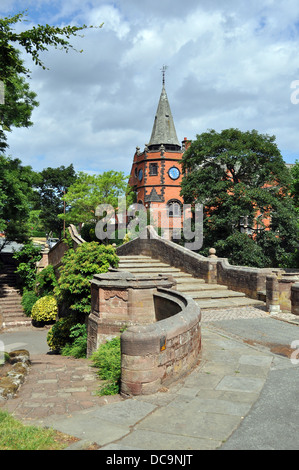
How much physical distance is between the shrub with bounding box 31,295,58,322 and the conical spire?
3171cm

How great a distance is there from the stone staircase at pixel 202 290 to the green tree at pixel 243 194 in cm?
440

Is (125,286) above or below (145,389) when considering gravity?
above

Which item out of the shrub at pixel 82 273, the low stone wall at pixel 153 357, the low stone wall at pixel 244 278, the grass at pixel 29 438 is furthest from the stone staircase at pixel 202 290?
the grass at pixel 29 438

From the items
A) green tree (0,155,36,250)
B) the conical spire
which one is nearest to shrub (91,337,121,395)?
green tree (0,155,36,250)

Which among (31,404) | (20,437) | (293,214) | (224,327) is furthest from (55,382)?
(293,214)

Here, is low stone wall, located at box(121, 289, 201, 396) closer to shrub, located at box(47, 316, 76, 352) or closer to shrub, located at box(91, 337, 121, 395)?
shrub, located at box(91, 337, 121, 395)

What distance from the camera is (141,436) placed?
3.50 m

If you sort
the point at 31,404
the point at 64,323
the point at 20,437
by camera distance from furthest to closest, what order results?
1. the point at 64,323
2. the point at 31,404
3. the point at 20,437

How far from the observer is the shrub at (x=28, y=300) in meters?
22.2

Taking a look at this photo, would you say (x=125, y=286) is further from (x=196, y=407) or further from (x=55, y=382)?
(x=196, y=407)

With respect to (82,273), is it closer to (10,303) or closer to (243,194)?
(243,194)

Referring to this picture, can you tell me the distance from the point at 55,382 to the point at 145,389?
1.91m

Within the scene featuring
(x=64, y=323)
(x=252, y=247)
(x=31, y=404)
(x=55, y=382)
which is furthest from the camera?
(x=252, y=247)
